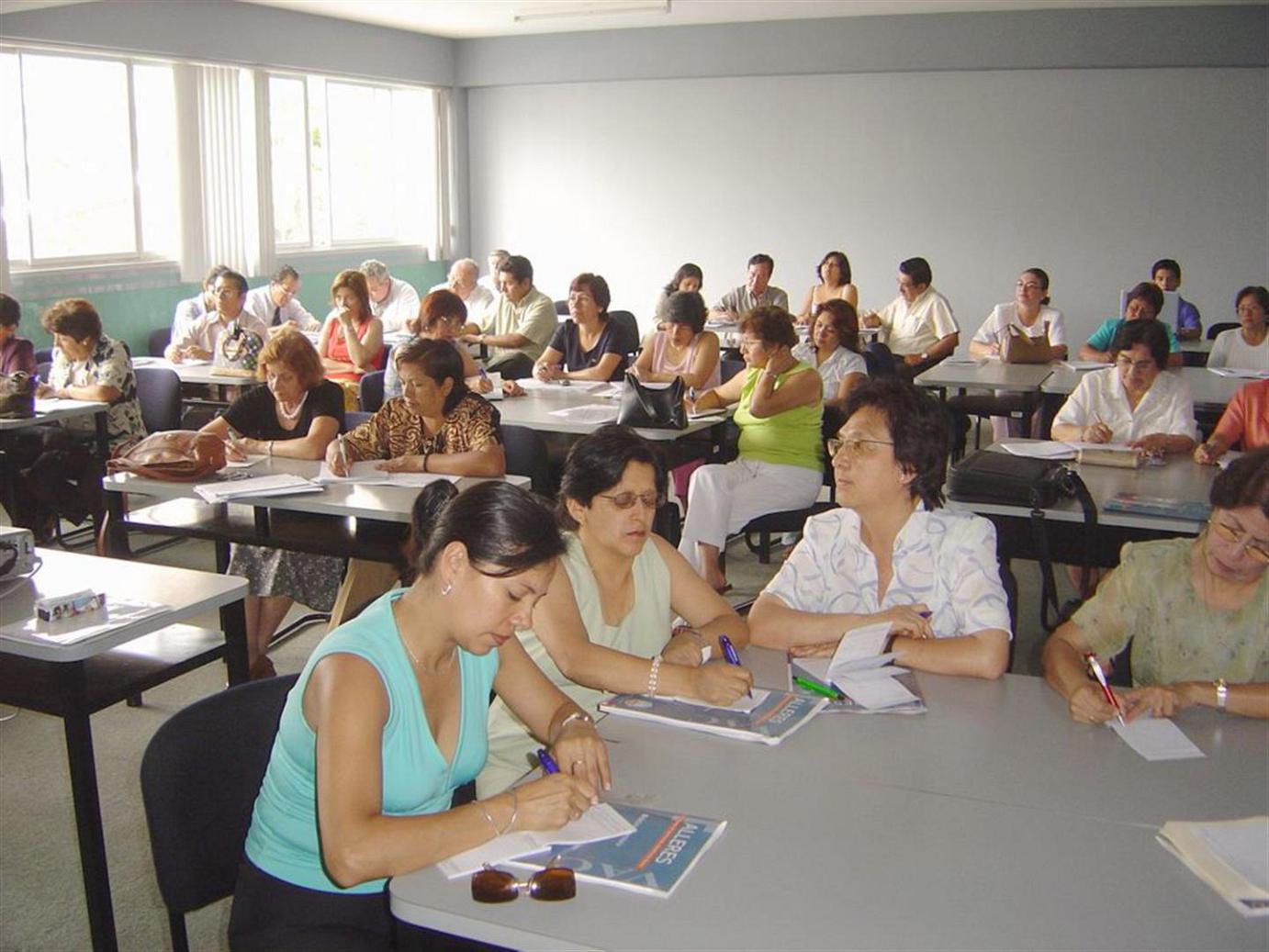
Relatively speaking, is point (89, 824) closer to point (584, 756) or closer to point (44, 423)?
point (584, 756)

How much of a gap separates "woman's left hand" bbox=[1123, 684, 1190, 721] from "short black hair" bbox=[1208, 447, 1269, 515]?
409 mm

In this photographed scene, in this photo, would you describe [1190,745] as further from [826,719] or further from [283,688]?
[283,688]

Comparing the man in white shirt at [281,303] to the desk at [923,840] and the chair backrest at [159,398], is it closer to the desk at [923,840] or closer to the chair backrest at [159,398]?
the chair backrest at [159,398]

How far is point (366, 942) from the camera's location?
1.84 metres

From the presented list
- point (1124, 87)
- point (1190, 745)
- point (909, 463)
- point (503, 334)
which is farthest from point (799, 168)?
point (1190, 745)

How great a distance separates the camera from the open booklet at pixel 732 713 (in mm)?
2123

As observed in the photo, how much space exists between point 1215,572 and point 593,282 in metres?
4.84

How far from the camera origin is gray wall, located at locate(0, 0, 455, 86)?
816cm

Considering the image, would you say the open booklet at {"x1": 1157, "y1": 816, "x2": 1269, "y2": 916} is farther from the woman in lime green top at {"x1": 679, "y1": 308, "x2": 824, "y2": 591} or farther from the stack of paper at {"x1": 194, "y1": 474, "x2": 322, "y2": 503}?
the woman in lime green top at {"x1": 679, "y1": 308, "x2": 824, "y2": 591}

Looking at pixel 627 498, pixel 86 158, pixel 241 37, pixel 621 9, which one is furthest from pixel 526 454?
pixel 241 37

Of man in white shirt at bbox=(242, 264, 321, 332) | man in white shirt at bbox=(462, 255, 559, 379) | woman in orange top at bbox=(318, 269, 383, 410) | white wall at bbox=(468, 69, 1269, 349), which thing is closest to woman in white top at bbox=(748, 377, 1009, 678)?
woman in orange top at bbox=(318, 269, 383, 410)

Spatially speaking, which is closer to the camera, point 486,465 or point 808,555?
point 808,555

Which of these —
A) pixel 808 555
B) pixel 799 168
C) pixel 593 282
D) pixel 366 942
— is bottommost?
pixel 366 942

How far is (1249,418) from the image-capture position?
4.67 metres
